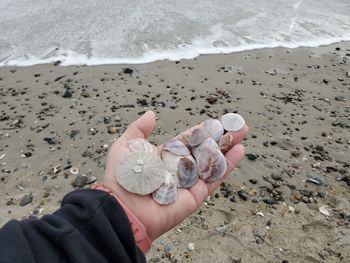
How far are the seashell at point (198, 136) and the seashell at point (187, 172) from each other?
0.66 ft

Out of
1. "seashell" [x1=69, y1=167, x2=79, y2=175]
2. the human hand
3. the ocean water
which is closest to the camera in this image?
the human hand

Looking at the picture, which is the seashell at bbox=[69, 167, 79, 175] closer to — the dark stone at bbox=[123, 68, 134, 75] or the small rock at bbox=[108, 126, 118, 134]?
the small rock at bbox=[108, 126, 118, 134]

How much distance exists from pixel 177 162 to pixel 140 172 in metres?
0.42

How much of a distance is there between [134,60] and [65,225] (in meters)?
5.62

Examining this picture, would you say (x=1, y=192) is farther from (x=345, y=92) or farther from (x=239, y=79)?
(x=345, y=92)

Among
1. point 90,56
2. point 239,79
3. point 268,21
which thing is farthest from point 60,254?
point 268,21

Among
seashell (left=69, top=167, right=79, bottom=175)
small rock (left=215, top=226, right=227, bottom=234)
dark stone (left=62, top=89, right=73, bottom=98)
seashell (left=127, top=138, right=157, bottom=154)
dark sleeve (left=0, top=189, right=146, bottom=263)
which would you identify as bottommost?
dark stone (left=62, top=89, right=73, bottom=98)

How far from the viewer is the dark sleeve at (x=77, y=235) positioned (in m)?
1.90

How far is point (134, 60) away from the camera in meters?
7.41

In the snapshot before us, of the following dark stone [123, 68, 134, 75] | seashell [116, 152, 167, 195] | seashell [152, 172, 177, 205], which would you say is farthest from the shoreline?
seashell [152, 172, 177, 205]

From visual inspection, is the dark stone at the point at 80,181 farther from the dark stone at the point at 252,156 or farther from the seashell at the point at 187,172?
the dark stone at the point at 252,156

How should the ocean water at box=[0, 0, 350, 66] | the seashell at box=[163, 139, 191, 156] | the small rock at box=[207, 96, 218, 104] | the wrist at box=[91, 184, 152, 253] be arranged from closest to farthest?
the wrist at box=[91, 184, 152, 253]
the seashell at box=[163, 139, 191, 156]
the small rock at box=[207, 96, 218, 104]
the ocean water at box=[0, 0, 350, 66]

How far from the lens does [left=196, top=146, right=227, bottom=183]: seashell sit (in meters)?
3.11

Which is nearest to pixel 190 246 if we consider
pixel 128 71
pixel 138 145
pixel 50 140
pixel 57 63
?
pixel 138 145
